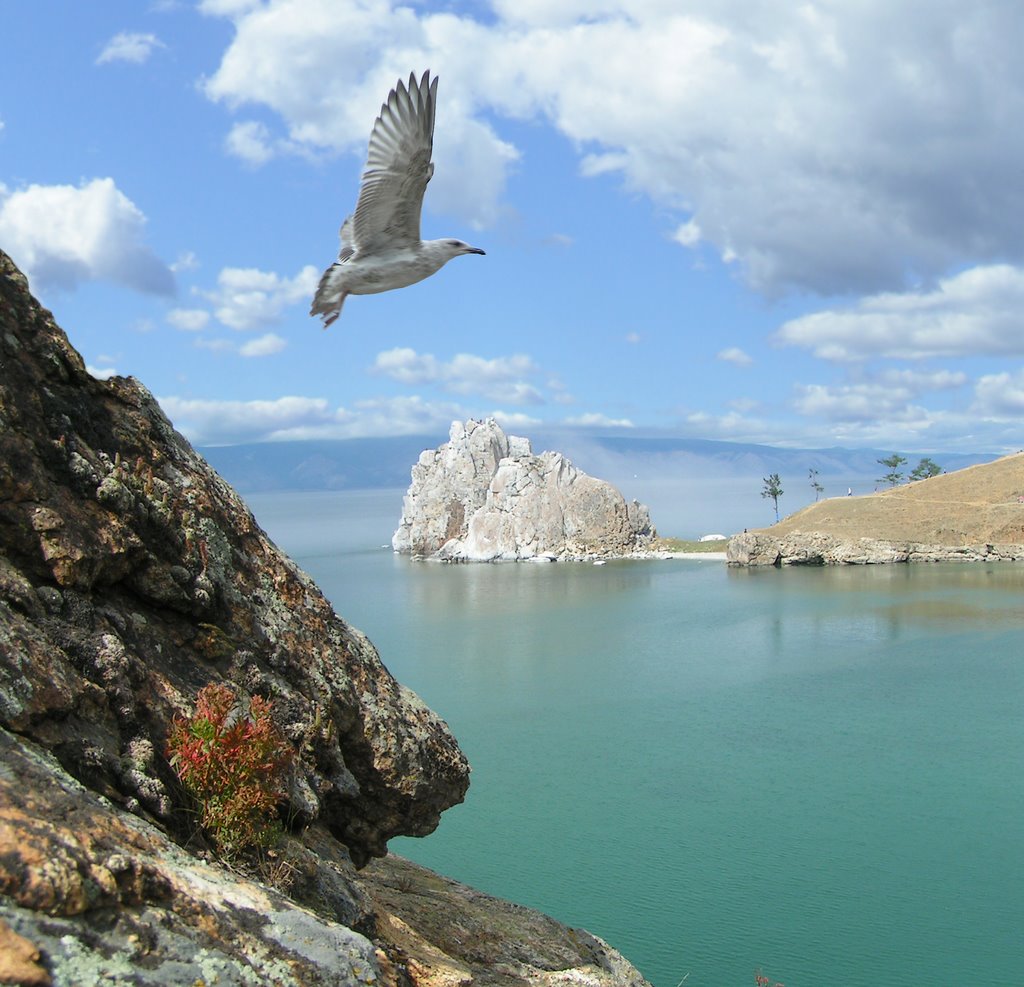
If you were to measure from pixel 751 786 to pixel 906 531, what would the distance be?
84.7 meters

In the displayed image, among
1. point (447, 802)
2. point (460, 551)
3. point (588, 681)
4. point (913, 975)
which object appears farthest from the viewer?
point (460, 551)

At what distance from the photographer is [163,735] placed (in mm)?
5109

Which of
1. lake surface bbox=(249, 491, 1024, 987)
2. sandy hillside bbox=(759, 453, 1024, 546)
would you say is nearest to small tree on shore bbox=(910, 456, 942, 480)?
sandy hillside bbox=(759, 453, 1024, 546)

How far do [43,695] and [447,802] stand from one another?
4.36 m

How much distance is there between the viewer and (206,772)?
4.91 metres

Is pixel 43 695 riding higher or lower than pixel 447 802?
higher

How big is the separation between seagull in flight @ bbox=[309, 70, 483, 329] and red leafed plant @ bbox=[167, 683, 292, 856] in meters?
3.02

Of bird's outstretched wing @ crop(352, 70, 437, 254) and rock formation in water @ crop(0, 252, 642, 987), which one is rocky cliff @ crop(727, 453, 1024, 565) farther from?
bird's outstretched wing @ crop(352, 70, 437, 254)

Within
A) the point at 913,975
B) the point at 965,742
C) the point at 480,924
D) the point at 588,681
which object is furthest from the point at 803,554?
the point at 480,924

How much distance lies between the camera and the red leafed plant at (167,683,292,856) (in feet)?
16.0

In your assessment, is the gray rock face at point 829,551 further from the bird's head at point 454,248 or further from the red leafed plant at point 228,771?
the red leafed plant at point 228,771

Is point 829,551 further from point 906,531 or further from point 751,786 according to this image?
point 751,786

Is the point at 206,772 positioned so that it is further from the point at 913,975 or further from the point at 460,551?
the point at 460,551

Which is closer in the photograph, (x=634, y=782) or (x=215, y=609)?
(x=215, y=609)
